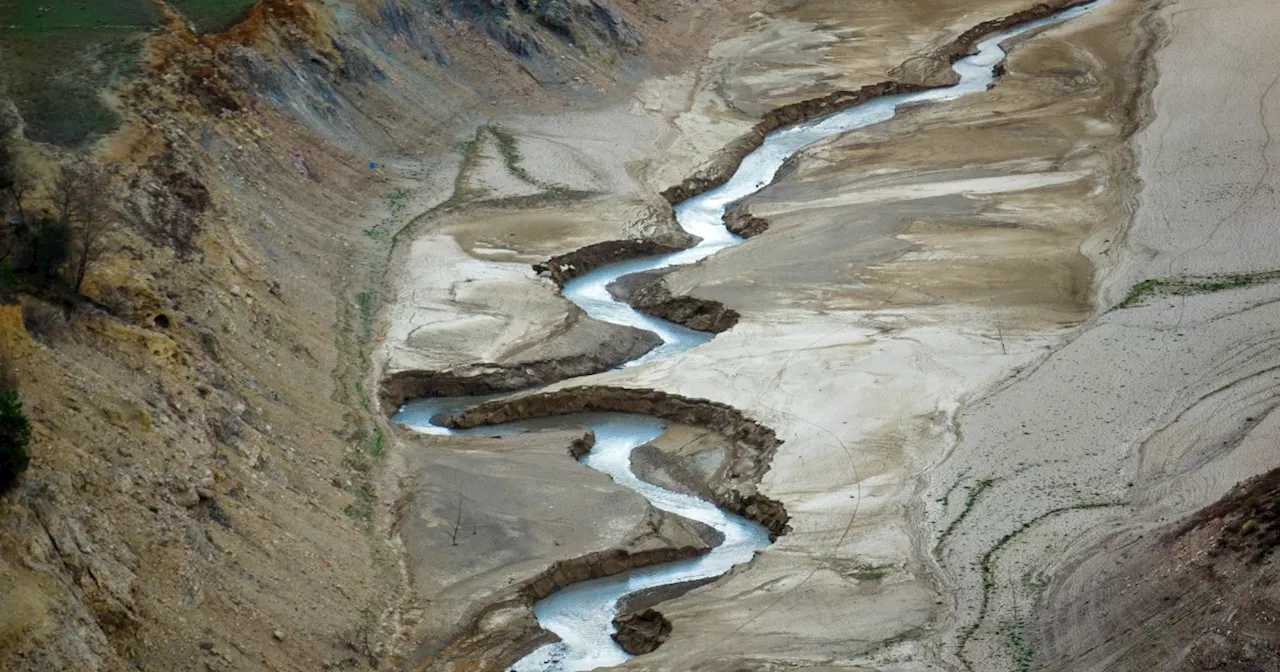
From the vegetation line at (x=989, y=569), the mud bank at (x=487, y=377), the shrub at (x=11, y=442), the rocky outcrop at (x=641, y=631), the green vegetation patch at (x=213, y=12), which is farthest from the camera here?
the green vegetation patch at (x=213, y=12)

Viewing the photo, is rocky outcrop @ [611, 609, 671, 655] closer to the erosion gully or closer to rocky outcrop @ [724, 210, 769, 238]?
the erosion gully

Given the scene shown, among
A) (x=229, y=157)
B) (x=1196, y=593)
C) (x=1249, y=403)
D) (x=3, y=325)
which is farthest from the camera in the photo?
(x=229, y=157)

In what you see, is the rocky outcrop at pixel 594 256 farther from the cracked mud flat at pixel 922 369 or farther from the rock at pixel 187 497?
the rock at pixel 187 497

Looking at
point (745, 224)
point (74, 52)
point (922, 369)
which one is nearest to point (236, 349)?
point (74, 52)

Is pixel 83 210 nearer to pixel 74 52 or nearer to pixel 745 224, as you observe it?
pixel 74 52

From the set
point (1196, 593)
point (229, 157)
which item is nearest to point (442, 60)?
point (229, 157)

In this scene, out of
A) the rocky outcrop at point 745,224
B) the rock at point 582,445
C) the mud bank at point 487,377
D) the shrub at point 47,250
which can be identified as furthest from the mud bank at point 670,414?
the rocky outcrop at point 745,224

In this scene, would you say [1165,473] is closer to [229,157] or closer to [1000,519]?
[1000,519]
